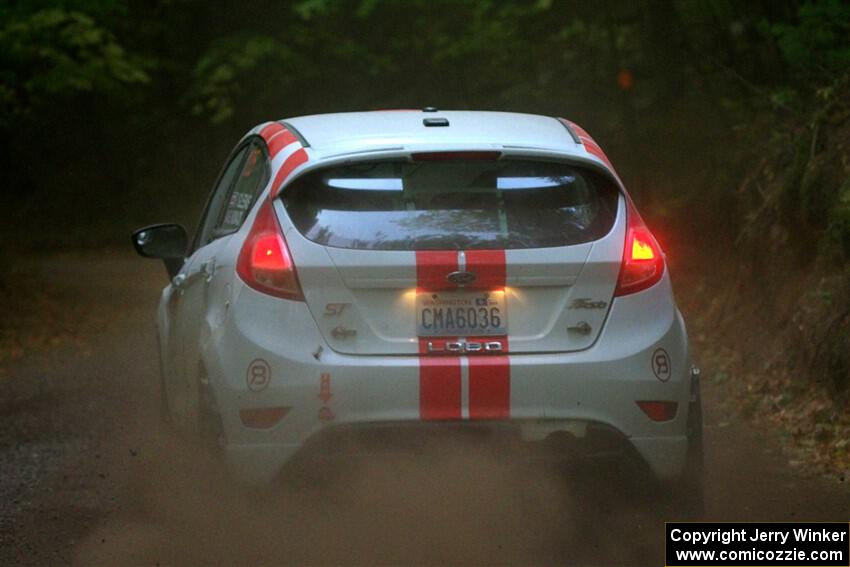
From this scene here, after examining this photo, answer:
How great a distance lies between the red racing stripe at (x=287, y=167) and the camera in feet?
20.2

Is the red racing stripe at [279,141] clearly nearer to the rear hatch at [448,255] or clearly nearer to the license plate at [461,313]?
the rear hatch at [448,255]

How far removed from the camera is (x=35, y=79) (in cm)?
1866

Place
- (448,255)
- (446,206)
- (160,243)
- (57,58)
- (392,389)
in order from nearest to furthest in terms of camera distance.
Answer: (392,389)
(448,255)
(446,206)
(160,243)
(57,58)

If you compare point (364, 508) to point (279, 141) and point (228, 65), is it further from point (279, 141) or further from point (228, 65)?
point (228, 65)

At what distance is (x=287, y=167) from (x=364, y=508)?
1.36m

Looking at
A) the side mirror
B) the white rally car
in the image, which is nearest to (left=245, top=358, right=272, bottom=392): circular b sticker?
the white rally car

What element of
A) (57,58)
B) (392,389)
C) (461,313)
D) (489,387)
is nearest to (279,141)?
(461,313)

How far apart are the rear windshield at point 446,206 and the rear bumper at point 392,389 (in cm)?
34

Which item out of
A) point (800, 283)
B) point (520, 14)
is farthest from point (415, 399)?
point (520, 14)

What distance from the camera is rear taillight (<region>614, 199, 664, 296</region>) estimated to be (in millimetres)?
6066

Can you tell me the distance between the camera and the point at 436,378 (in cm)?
584

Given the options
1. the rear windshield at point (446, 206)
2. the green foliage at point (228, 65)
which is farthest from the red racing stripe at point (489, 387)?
the green foliage at point (228, 65)

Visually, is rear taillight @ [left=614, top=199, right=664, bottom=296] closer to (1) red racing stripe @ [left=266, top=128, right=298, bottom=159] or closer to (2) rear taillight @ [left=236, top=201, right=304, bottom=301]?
(2) rear taillight @ [left=236, top=201, right=304, bottom=301]

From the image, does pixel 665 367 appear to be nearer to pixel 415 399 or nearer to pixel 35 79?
pixel 415 399
